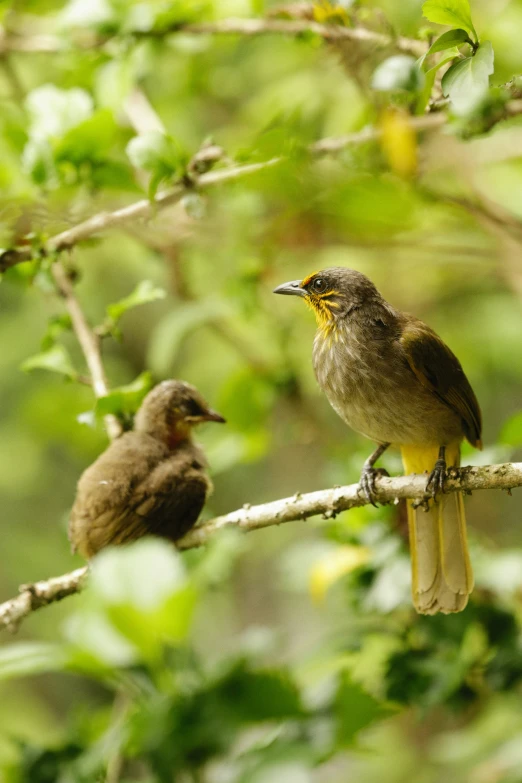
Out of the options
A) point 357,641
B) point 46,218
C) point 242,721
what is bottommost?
point 242,721

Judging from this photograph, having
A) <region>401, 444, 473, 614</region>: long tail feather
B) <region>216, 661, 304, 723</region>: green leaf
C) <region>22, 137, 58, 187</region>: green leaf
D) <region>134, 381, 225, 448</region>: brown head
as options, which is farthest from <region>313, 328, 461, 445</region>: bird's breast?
<region>216, 661, 304, 723</region>: green leaf

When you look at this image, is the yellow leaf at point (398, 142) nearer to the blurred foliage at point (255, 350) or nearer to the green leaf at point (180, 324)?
the blurred foliage at point (255, 350)

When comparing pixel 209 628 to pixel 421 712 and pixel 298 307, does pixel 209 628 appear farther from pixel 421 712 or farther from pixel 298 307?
pixel 421 712

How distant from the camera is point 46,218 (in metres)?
3.25

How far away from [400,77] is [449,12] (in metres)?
0.43

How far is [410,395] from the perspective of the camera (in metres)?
3.24

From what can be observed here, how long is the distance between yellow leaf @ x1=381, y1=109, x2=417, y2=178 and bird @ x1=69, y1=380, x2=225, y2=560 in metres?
1.20

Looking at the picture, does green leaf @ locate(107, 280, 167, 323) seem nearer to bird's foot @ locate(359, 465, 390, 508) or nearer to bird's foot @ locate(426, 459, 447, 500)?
bird's foot @ locate(359, 465, 390, 508)

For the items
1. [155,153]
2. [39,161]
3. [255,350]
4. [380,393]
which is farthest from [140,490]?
[255,350]

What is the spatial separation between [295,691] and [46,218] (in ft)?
7.19

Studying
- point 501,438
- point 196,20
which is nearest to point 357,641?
point 501,438

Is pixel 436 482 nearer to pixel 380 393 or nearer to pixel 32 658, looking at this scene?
pixel 380 393

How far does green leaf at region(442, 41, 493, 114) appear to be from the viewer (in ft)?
7.20

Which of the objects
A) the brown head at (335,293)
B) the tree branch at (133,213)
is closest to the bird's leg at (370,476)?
the brown head at (335,293)
